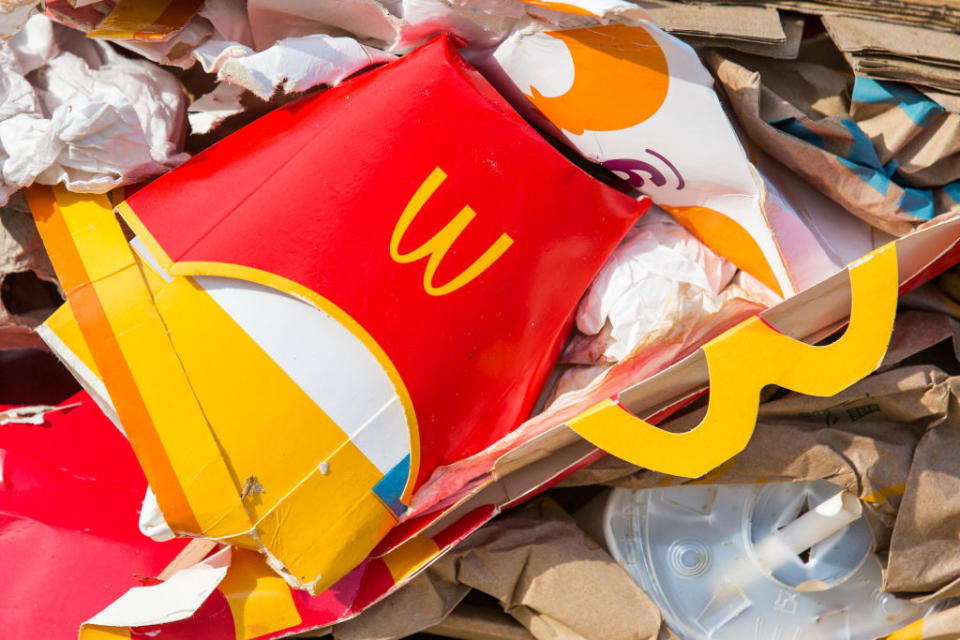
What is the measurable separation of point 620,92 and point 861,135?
12.8 inches

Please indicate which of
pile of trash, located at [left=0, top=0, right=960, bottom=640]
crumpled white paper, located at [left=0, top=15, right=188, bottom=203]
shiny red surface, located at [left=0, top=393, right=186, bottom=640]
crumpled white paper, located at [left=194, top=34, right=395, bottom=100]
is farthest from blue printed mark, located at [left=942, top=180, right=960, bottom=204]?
shiny red surface, located at [left=0, top=393, right=186, bottom=640]

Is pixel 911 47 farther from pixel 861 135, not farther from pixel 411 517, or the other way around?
pixel 411 517

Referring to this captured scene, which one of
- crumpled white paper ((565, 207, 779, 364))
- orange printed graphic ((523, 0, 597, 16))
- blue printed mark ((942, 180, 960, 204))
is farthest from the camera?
blue printed mark ((942, 180, 960, 204))

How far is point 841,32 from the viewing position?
3.82ft

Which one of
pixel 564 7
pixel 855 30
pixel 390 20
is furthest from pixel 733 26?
pixel 390 20

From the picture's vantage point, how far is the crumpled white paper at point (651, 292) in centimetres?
108

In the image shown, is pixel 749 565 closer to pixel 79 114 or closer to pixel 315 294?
pixel 315 294

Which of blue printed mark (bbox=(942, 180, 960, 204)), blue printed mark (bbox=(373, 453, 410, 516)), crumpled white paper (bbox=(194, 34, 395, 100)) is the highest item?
crumpled white paper (bbox=(194, 34, 395, 100))

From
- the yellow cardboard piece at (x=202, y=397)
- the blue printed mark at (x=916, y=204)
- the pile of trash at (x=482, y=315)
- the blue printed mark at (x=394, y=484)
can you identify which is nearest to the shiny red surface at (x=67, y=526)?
the pile of trash at (x=482, y=315)

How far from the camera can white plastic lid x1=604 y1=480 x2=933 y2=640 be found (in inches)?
47.3

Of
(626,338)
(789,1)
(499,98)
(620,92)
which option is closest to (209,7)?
(499,98)

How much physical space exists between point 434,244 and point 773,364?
385 mm

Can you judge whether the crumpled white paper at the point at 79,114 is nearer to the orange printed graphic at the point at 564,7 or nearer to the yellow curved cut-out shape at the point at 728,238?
the orange printed graphic at the point at 564,7

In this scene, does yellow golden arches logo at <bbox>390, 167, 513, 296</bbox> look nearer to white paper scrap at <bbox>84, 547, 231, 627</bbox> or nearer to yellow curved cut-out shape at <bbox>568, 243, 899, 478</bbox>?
yellow curved cut-out shape at <bbox>568, 243, 899, 478</bbox>
